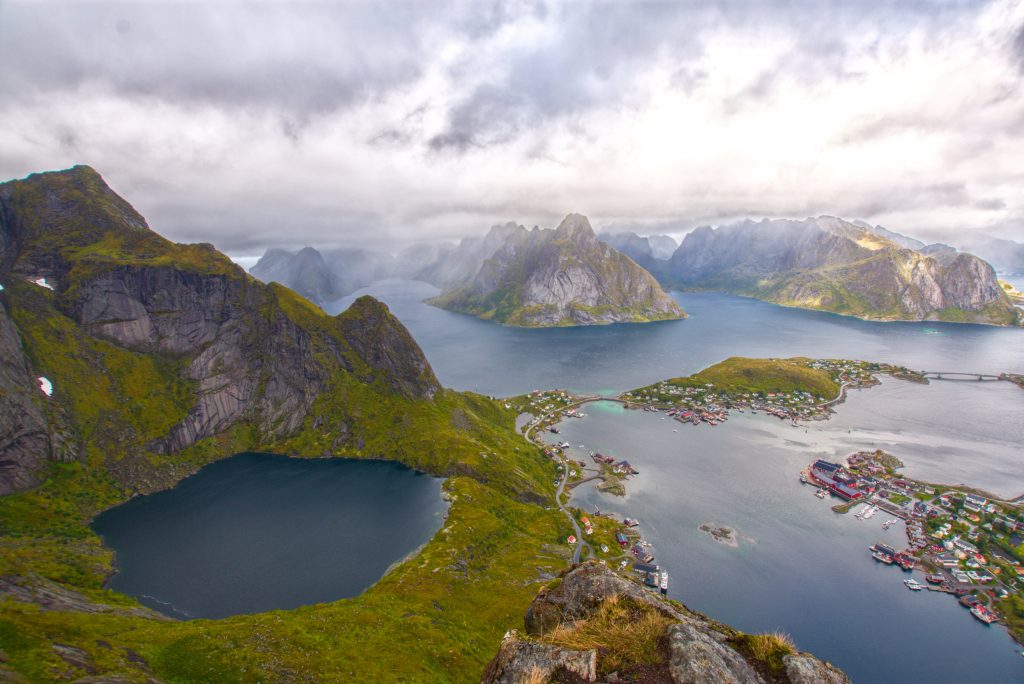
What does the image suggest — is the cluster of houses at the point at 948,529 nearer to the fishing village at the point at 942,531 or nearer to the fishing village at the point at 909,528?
the fishing village at the point at 942,531

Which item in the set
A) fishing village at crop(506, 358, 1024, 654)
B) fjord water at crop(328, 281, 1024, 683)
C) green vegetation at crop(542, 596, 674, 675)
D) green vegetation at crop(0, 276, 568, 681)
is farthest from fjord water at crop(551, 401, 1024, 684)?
green vegetation at crop(542, 596, 674, 675)

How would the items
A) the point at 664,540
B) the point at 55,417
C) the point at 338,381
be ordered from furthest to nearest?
the point at 338,381 → the point at 55,417 → the point at 664,540

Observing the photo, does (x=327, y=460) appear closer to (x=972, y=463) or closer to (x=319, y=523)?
→ (x=319, y=523)

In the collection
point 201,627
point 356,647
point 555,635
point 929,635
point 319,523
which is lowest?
point 929,635

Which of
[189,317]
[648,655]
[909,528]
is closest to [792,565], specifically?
[909,528]

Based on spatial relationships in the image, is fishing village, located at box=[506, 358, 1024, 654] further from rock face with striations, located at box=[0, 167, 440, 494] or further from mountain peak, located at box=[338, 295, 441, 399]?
rock face with striations, located at box=[0, 167, 440, 494]

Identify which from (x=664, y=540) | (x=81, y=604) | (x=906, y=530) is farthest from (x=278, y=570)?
(x=906, y=530)
